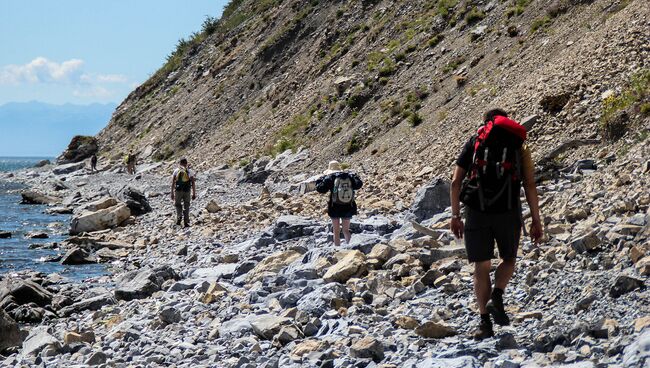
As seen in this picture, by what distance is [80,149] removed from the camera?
2825 inches

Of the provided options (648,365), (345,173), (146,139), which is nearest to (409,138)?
(345,173)

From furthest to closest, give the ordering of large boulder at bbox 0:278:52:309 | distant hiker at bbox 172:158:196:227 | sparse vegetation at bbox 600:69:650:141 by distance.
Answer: distant hiker at bbox 172:158:196:227 → sparse vegetation at bbox 600:69:650:141 → large boulder at bbox 0:278:52:309

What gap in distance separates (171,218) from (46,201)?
19.0 metres

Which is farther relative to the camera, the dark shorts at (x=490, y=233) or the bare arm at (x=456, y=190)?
the bare arm at (x=456, y=190)

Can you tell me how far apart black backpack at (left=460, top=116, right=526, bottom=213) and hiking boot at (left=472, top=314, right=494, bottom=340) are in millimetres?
1023

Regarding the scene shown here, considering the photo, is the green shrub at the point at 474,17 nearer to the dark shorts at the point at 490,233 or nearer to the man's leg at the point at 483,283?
the dark shorts at the point at 490,233

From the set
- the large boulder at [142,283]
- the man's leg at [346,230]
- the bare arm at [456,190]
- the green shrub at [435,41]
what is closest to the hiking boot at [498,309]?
the bare arm at [456,190]

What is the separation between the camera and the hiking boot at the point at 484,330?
287 inches

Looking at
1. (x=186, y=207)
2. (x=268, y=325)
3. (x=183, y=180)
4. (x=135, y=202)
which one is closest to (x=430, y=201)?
(x=268, y=325)

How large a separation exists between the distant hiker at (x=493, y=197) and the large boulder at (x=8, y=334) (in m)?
7.65

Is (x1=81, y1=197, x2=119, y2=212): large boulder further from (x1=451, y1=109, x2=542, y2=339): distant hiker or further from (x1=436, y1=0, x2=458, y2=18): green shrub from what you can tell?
(x1=451, y1=109, x2=542, y2=339): distant hiker

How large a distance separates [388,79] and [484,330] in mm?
29932

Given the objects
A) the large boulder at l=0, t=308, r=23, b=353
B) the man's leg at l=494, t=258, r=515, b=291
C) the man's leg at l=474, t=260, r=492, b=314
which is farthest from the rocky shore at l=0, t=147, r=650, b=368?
the man's leg at l=494, t=258, r=515, b=291

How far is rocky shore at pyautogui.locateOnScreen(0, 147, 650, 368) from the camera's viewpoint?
712 centimetres
